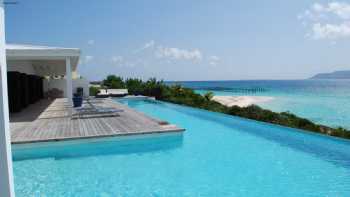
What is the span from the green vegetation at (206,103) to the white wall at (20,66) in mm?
9085

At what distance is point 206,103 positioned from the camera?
57.2 ft

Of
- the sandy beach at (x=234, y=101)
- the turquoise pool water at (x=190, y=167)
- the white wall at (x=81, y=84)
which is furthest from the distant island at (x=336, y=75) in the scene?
the turquoise pool water at (x=190, y=167)

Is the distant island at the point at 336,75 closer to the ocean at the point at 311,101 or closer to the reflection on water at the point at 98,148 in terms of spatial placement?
the ocean at the point at 311,101

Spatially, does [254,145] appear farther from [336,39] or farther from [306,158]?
[336,39]

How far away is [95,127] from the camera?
8.46 metres

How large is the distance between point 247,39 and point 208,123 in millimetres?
10131

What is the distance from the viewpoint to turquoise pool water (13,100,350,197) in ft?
16.4

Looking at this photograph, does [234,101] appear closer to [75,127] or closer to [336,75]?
[75,127]

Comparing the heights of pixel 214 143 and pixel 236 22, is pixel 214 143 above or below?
below

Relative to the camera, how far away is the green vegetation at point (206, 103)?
10.1 meters

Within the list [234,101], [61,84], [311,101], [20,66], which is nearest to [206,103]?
[20,66]

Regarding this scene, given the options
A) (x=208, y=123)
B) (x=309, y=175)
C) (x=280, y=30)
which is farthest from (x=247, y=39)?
(x=309, y=175)

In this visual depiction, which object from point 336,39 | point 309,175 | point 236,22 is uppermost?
point 236,22

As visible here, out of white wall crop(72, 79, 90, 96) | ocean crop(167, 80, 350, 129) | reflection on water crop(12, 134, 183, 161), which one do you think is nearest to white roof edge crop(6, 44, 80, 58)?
reflection on water crop(12, 134, 183, 161)
